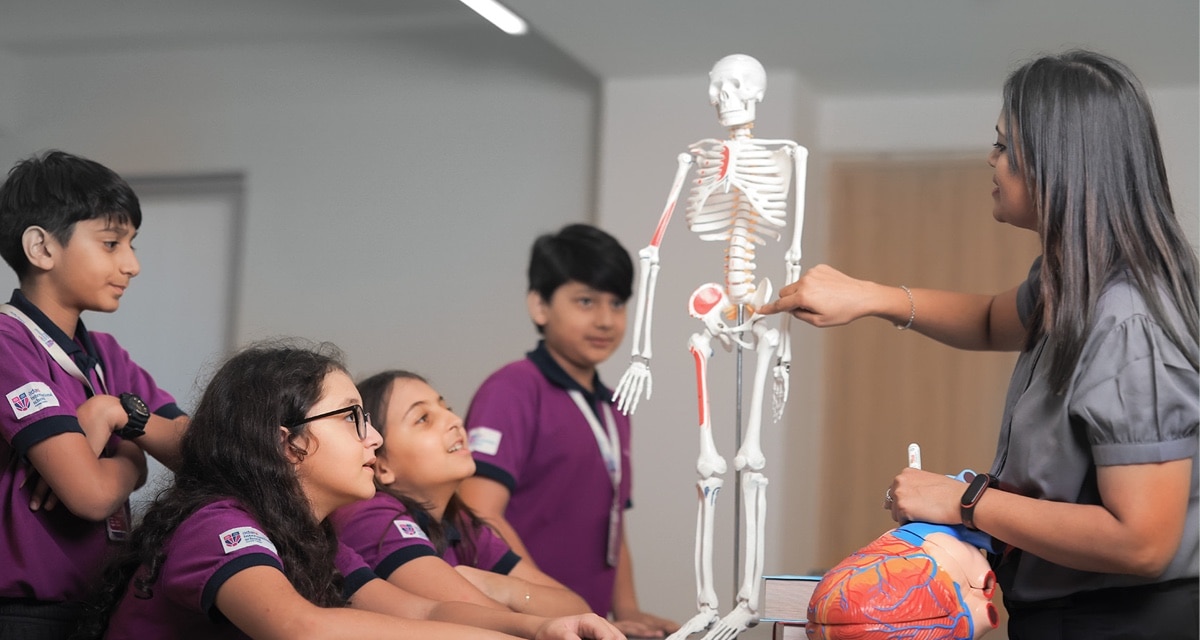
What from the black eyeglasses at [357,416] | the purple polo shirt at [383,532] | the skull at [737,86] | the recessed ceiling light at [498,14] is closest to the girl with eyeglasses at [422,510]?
the purple polo shirt at [383,532]

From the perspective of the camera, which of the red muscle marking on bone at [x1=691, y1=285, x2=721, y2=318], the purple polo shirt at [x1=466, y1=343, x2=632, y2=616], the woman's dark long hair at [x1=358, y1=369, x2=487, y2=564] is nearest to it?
the woman's dark long hair at [x1=358, y1=369, x2=487, y2=564]

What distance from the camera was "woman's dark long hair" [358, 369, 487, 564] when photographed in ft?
7.66

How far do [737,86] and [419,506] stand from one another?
1068mm

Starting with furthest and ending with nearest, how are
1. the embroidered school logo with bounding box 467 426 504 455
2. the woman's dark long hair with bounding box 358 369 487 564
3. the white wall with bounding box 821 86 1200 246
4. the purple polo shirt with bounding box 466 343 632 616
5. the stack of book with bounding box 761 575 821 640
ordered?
the white wall with bounding box 821 86 1200 246 < the purple polo shirt with bounding box 466 343 632 616 < the embroidered school logo with bounding box 467 426 504 455 < the woman's dark long hair with bounding box 358 369 487 564 < the stack of book with bounding box 761 575 821 640

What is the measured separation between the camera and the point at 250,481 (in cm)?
188

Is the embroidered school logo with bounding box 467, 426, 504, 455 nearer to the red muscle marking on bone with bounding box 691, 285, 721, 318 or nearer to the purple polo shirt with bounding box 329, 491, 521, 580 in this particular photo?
the purple polo shirt with bounding box 329, 491, 521, 580

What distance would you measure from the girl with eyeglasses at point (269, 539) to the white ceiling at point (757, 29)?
2.67 metres

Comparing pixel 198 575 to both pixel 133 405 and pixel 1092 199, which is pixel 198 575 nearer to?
pixel 133 405

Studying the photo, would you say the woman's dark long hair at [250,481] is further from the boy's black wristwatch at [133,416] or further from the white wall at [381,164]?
the white wall at [381,164]

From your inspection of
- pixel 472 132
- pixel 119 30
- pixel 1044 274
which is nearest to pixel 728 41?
pixel 472 132

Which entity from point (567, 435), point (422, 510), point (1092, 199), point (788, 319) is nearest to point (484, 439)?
point (567, 435)

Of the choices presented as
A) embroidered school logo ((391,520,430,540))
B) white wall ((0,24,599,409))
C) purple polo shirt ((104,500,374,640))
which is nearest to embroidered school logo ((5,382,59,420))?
purple polo shirt ((104,500,374,640))

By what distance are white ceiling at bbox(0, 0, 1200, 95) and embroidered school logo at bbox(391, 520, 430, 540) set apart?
8.46 ft

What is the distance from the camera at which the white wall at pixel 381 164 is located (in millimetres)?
5535
